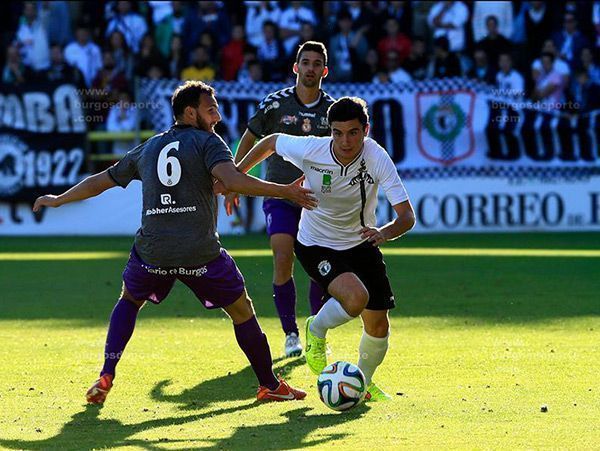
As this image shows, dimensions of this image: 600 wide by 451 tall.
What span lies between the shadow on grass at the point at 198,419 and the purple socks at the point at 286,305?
181cm

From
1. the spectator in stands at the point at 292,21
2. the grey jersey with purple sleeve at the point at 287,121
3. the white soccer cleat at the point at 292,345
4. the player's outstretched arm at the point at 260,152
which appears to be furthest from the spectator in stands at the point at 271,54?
the player's outstretched arm at the point at 260,152

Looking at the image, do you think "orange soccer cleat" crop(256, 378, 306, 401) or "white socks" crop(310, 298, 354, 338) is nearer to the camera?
"orange soccer cleat" crop(256, 378, 306, 401)

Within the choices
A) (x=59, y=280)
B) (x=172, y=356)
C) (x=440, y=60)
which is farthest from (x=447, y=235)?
(x=172, y=356)

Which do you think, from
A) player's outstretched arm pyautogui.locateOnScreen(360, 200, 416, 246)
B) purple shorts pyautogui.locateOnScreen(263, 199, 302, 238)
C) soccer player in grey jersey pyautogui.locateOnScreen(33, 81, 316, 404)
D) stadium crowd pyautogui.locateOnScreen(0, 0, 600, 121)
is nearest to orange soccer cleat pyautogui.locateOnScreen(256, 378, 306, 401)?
soccer player in grey jersey pyautogui.locateOnScreen(33, 81, 316, 404)

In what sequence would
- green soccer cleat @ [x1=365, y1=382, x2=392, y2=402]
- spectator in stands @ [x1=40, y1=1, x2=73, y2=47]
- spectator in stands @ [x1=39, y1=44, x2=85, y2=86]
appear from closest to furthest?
green soccer cleat @ [x1=365, y1=382, x2=392, y2=402], spectator in stands @ [x1=39, y1=44, x2=85, y2=86], spectator in stands @ [x1=40, y1=1, x2=73, y2=47]

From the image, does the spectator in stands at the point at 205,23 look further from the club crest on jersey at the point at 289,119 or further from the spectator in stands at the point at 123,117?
the club crest on jersey at the point at 289,119

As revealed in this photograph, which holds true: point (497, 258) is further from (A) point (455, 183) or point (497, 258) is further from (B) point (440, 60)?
(B) point (440, 60)

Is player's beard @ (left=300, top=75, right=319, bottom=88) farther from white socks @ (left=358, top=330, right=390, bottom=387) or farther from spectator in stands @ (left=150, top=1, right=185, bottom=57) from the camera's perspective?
spectator in stands @ (left=150, top=1, right=185, bottom=57)

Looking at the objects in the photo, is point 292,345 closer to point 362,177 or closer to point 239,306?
point 239,306

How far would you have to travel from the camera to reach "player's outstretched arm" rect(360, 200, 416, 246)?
7.54 m

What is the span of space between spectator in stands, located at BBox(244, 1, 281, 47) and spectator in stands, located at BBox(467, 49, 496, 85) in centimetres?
360

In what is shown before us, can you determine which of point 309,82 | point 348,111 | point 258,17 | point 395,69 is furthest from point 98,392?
point 258,17

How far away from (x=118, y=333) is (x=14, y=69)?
646 inches

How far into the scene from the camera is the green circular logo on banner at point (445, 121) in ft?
75.0
